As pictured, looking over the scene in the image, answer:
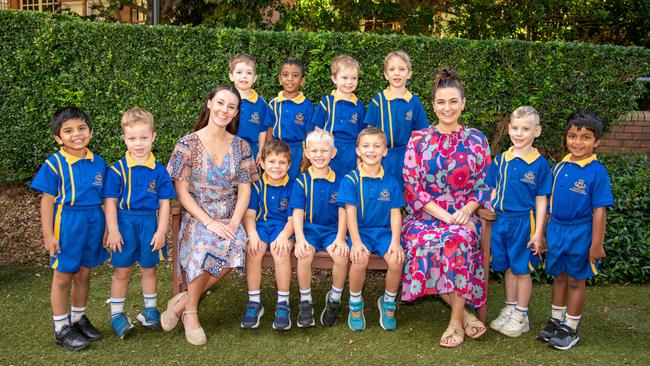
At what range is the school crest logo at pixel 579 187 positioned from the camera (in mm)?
3854

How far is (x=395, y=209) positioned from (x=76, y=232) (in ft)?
6.46

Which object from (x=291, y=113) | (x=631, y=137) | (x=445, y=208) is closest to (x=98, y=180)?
(x=291, y=113)

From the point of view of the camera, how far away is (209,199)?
4.18 metres

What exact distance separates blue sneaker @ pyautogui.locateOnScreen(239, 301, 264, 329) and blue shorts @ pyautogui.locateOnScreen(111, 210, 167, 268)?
68 cm

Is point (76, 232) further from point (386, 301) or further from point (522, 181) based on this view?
point (522, 181)

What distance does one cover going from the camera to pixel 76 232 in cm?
374

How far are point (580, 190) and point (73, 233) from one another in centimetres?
303

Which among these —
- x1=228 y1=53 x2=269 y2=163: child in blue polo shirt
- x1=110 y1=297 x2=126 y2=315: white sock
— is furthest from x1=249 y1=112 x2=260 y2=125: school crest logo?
x1=110 y1=297 x2=126 y2=315: white sock

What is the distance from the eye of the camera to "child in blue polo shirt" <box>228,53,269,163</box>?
4.89 m

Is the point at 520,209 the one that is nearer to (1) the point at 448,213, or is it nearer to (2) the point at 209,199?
(1) the point at 448,213

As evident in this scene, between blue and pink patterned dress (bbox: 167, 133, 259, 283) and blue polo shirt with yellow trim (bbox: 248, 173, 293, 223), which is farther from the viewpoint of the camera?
blue polo shirt with yellow trim (bbox: 248, 173, 293, 223)

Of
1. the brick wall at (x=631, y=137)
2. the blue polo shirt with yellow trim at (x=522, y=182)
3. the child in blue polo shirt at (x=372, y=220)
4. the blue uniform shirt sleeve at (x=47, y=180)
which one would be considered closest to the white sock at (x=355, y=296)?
the child in blue polo shirt at (x=372, y=220)

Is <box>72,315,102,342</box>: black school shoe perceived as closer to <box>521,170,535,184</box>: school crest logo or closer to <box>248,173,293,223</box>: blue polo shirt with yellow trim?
<box>248,173,293,223</box>: blue polo shirt with yellow trim

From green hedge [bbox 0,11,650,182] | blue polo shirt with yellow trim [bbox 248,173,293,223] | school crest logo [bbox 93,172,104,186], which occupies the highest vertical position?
green hedge [bbox 0,11,650,182]
